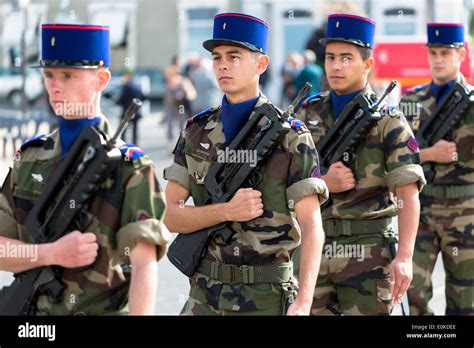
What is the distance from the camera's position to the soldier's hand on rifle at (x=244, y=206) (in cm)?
522

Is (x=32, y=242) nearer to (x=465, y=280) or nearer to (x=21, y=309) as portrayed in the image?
(x=21, y=309)

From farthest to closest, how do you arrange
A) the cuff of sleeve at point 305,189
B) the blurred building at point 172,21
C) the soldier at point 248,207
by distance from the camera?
the blurred building at point 172,21 < the soldier at point 248,207 < the cuff of sleeve at point 305,189

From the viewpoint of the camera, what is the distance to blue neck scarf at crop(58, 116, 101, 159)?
14.5 feet

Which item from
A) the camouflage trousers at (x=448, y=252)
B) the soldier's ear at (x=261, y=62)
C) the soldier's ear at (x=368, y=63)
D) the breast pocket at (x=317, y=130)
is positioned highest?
the soldier's ear at (x=261, y=62)

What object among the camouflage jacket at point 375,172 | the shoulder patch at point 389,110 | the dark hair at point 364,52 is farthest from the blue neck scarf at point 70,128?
the dark hair at point 364,52

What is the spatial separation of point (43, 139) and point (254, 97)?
1153 millimetres

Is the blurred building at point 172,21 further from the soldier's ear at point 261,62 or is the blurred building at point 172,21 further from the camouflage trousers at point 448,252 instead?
the soldier's ear at point 261,62

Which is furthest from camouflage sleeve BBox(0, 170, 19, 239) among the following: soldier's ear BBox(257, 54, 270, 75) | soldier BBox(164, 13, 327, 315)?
soldier's ear BBox(257, 54, 270, 75)

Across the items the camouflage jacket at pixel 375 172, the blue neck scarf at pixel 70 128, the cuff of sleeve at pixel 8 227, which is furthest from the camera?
the camouflage jacket at pixel 375 172

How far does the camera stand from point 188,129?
5.57m

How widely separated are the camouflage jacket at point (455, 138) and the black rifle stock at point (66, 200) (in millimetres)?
3752

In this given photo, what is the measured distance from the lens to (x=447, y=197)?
7875 mm

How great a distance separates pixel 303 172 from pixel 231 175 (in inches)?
13.3

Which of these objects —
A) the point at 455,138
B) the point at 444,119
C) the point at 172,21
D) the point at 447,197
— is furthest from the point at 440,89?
the point at 172,21
